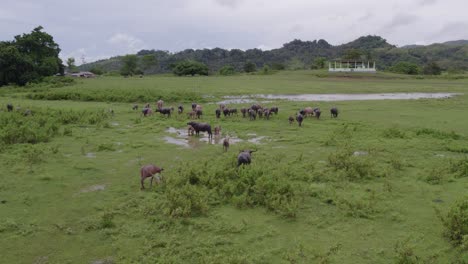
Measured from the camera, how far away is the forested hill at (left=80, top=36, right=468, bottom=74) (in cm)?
10731

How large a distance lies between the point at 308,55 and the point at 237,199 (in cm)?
12447

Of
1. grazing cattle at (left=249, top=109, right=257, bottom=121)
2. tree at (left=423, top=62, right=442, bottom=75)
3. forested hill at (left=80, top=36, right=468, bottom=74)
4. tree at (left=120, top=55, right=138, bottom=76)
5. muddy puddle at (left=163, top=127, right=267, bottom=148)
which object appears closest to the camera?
muddy puddle at (left=163, top=127, right=267, bottom=148)

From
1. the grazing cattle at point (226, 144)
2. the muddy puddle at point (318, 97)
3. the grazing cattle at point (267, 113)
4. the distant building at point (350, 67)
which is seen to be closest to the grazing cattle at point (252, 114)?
the grazing cattle at point (267, 113)

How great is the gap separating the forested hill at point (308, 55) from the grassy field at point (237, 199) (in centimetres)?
8588

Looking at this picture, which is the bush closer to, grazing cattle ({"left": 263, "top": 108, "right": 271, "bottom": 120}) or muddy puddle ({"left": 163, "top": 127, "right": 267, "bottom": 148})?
muddy puddle ({"left": 163, "top": 127, "right": 267, "bottom": 148})

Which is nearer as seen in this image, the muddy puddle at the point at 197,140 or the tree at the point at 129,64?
the muddy puddle at the point at 197,140

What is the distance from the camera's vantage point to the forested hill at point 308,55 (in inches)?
4225

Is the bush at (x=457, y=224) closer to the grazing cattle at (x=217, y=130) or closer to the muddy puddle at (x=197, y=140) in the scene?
the muddy puddle at (x=197, y=140)

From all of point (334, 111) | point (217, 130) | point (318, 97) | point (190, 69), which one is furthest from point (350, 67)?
point (217, 130)

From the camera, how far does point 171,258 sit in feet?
21.7

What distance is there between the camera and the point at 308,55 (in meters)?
128

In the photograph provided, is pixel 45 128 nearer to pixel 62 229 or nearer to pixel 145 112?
pixel 145 112

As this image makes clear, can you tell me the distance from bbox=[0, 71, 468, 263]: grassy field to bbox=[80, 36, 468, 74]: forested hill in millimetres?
85879

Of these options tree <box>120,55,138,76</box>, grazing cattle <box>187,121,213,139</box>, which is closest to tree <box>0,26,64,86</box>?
tree <box>120,55,138,76</box>
